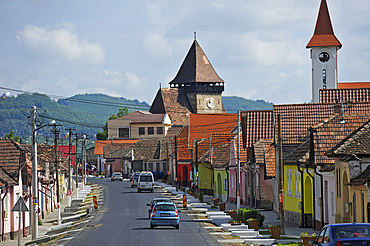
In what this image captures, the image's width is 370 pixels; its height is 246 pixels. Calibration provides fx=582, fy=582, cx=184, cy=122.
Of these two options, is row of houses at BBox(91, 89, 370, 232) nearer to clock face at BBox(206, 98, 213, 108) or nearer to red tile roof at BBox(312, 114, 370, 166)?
red tile roof at BBox(312, 114, 370, 166)

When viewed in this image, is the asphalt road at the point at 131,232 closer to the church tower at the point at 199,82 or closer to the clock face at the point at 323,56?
the clock face at the point at 323,56

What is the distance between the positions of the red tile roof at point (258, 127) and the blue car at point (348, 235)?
33.1m

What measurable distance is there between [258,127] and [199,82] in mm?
95756

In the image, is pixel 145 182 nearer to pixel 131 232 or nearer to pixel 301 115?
pixel 301 115

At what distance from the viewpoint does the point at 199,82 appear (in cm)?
14388

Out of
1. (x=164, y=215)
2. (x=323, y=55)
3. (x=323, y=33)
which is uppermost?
(x=323, y=33)

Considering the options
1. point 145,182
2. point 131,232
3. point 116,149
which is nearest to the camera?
point 131,232

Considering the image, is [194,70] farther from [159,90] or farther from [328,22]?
[328,22]

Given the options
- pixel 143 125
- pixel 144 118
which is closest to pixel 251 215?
pixel 143 125

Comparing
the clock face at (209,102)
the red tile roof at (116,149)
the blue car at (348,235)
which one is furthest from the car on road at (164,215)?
the clock face at (209,102)

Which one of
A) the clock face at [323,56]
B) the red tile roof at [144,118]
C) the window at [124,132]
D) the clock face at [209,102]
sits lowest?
the window at [124,132]

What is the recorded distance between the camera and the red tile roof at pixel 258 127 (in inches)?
1900

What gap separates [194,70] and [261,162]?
101872mm

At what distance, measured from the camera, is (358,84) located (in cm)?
8962
